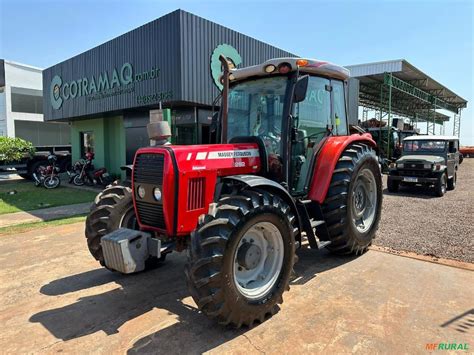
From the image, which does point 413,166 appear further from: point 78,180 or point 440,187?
point 78,180

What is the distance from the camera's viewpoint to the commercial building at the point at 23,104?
24.8 m

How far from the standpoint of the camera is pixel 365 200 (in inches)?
206

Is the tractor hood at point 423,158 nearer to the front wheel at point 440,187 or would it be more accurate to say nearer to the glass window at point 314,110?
the front wheel at point 440,187

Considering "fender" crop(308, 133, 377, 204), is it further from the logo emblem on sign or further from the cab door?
the cab door

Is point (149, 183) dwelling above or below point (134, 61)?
below

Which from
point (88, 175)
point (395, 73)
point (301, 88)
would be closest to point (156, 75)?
point (88, 175)

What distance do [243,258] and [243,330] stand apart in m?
0.59

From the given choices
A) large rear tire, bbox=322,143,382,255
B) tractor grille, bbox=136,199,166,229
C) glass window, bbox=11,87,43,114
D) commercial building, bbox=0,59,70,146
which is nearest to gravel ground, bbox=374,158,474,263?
large rear tire, bbox=322,143,382,255

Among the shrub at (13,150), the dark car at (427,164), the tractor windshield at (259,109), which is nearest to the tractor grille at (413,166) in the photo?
the dark car at (427,164)

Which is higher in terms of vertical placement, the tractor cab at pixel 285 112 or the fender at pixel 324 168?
the tractor cab at pixel 285 112

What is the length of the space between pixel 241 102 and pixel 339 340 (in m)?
2.78

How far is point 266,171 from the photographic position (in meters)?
3.93

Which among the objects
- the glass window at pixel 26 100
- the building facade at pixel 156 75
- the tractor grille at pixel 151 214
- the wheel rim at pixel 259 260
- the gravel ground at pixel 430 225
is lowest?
the gravel ground at pixel 430 225

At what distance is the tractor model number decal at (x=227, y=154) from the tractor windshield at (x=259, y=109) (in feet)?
0.98
